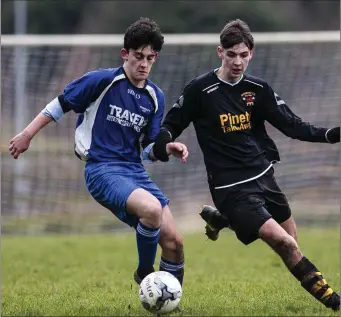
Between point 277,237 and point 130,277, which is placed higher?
point 277,237

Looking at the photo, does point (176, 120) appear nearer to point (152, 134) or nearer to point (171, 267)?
point (152, 134)

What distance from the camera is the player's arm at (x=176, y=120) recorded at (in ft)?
22.4

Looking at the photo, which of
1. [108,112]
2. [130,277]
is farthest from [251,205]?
[130,277]

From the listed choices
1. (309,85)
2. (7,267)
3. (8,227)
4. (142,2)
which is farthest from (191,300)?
(142,2)

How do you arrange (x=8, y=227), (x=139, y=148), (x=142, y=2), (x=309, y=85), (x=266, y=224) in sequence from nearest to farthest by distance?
(x=266, y=224) < (x=139, y=148) < (x=309, y=85) < (x=8, y=227) < (x=142, y=2)

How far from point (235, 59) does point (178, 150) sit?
76 centimetres

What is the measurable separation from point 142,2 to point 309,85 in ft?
21.6

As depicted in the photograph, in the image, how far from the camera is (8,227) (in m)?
14.6

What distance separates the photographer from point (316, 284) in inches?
251

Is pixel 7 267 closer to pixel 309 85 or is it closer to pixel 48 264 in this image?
pixel 48 264

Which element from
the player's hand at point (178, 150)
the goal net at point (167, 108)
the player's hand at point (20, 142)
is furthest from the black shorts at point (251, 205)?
the goal net at point (167, 108)

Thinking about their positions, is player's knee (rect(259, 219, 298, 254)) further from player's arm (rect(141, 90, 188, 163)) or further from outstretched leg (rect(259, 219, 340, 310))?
player's arm (rect(141, 90, 188, 163))

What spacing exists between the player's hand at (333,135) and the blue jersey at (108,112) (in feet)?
4.27

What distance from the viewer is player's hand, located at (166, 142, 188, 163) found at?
655 cm
